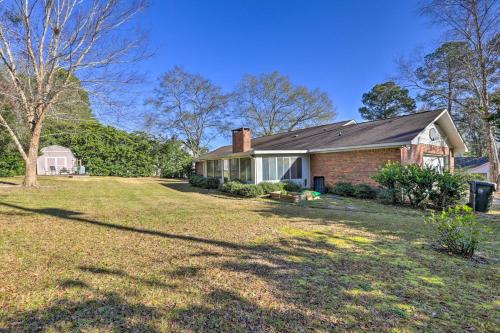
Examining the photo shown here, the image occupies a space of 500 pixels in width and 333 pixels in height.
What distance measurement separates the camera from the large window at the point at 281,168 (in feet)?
48.9

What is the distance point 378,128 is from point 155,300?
15.3 meters

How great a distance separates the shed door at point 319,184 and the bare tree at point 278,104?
21.0m

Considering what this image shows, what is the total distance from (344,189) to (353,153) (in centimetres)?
199

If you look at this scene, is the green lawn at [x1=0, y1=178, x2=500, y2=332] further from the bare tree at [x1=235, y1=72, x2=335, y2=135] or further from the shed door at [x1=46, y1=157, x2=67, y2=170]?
the bare tree at [x1=235, y1=72, x2=335, y2=135]

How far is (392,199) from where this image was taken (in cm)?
1085

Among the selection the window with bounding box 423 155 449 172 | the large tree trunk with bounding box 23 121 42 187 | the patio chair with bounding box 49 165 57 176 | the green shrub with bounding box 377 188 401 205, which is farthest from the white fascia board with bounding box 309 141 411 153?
the patio chair with bounding box 49 165 57 176

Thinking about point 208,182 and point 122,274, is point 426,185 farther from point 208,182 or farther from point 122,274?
point 208,182

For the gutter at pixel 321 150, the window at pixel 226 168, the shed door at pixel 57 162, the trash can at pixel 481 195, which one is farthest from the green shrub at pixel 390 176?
the shed door at pixel 57 162

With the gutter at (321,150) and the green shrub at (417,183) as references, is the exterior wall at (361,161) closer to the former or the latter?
the gutter at (321,150)

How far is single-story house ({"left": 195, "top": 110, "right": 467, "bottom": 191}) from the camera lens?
507 inches

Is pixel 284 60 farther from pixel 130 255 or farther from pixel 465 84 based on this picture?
pixel 130 255

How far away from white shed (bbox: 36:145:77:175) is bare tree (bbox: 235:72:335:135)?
20758mm

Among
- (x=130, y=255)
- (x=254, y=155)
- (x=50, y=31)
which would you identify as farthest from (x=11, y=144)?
(x=130, y=255)

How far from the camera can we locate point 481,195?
387 inches
